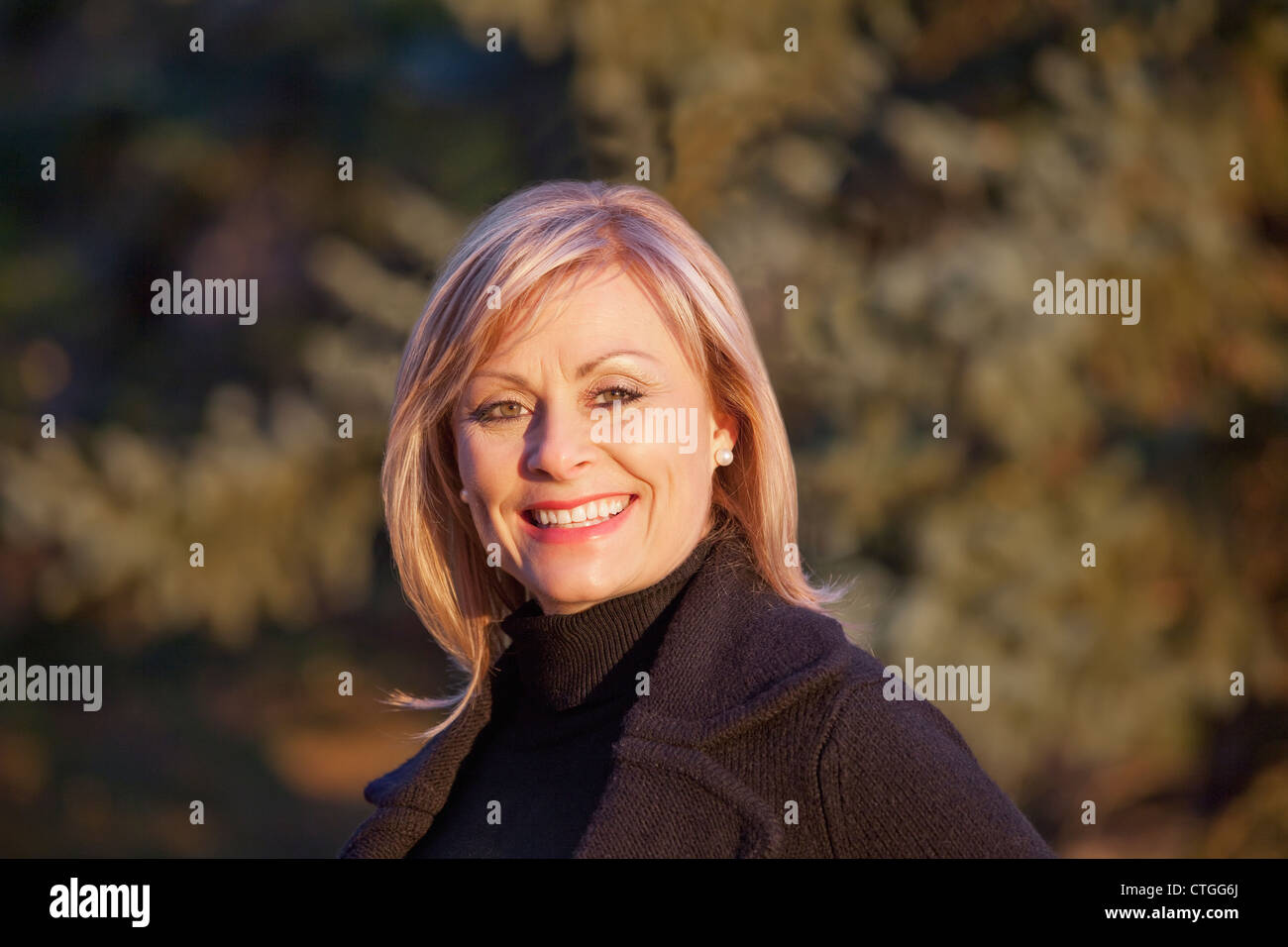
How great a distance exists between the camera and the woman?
1.75 meters

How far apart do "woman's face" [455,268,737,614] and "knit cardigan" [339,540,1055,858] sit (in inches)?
6.8

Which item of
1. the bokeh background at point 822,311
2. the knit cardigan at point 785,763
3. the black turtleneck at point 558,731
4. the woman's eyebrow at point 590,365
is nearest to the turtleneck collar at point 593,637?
the black turtleneck at point 558,731

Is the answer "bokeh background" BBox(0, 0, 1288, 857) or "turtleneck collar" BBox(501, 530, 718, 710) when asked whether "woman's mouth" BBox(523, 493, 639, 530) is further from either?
"bokeh background" BBox(0, 0, 1288, 857)

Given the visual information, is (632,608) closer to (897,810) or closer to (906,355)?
(897,810)

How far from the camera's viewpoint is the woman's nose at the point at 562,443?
6.61ft

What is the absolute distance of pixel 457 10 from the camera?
6.32 m

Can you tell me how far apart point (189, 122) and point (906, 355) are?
4259 mm

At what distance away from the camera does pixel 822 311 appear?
5613 millimetres

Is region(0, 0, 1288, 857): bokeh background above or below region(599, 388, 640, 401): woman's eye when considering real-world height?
above

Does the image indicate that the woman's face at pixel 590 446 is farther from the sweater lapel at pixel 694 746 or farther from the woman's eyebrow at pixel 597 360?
the sweater lapel at pixel 694 746

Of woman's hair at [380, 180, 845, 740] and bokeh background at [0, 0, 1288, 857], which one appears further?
bokeh background at [0, 0, 1288, 857]

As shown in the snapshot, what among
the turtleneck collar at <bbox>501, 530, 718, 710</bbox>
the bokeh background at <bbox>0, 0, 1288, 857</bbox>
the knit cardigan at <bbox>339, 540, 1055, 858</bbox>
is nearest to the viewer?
the knit cardigan at <bbox>339, 540, 1055, 858</bbox>

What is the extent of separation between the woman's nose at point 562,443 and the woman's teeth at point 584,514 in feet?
0.23

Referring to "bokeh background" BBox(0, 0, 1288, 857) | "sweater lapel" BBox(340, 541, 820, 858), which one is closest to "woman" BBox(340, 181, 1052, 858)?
"sweater lapel" BBox(340, 541, 820, 858)
